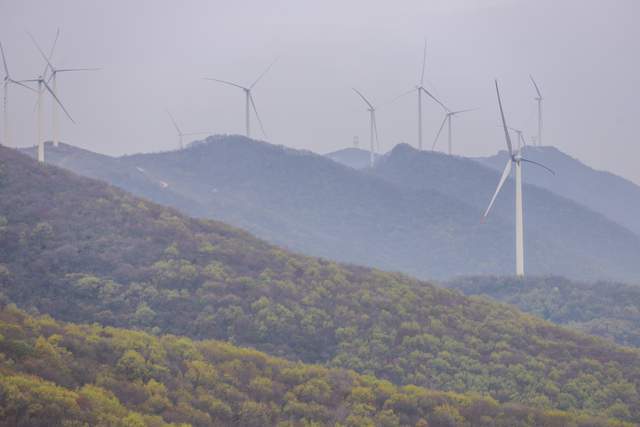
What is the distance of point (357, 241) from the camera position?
143875 mm

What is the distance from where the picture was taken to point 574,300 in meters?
81.1

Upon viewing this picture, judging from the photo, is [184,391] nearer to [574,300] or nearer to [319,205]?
[574,300]

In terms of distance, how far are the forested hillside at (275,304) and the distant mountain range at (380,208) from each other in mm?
73736

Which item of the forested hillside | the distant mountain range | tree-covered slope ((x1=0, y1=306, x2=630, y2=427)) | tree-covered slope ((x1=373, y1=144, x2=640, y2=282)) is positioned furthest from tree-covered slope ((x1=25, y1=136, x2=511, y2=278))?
tree-covered slope ((x1=0, y1=306, x2=630, y2=427))

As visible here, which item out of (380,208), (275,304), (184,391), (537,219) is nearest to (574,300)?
(275,304)

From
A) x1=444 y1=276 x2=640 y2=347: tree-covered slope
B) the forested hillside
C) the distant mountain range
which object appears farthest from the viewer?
the distant mountain range

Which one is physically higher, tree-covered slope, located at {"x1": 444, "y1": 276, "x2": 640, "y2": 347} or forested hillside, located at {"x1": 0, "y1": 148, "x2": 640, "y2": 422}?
forested hillside, located at {"x1": 0, "y1": 148, "x2": 640, "y2": 422}

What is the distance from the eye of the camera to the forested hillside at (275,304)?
121 feet

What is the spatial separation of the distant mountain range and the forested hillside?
73736mm

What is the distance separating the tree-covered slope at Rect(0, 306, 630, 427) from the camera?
1908cm

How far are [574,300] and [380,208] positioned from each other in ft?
259

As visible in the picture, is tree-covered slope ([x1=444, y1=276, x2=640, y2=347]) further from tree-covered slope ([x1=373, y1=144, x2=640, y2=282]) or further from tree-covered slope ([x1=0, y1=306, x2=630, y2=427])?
tree-covered slope ([x1=373, y1=144, x2=640, y2=282])

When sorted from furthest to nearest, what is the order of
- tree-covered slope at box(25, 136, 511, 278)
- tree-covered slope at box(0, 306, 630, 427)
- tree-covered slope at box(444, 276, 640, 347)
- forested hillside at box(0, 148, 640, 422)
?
1. tree-covered slope at box(25, 136, 511, 278)
2. tree-covered slope at box(444, 276, 640, 347)
3. forested hillside at box(0, 148, 640, 422)
4. tree-covered slope at box(0, 306, 630, 427)

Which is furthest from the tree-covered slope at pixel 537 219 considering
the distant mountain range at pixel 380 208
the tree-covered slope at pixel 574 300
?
the tree-covered slope at pixel 574 300
